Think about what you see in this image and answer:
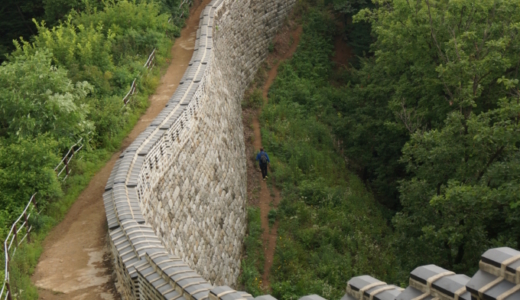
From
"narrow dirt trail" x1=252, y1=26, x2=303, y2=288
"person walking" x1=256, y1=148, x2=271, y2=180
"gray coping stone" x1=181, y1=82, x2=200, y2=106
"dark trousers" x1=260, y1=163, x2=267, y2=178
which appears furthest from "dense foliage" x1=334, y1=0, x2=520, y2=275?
"gray coping stone" x1=181, y1=82, x2=200, y2=106

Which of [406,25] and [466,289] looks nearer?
[466,289]

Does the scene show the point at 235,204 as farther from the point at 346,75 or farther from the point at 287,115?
the point at 346,75

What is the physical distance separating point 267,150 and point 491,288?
70.2 ft

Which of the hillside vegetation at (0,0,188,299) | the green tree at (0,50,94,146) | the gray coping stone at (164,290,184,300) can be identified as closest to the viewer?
the gray coping stone at (164,290,184,300)

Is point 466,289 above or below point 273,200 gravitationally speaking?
above

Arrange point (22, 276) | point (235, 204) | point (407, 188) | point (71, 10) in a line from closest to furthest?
point (22, 276)
point (407, 188)
point (235, 204)
point (71, 10)

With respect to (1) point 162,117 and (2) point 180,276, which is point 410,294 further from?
(1) point 162,117

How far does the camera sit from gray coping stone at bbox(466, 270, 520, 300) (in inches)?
173

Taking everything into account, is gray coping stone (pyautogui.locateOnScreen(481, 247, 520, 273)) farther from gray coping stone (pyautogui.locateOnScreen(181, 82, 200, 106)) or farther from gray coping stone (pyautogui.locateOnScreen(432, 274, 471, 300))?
gray coping stone (pyautogui.locateOnScreen(181, 82, 200, 106))

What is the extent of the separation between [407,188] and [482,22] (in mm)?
6494

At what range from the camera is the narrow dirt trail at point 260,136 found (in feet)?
66.1

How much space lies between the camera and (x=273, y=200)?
23062 millimetres

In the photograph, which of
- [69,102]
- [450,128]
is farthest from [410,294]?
[69,102]

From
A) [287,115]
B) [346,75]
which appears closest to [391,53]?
[287,115]
